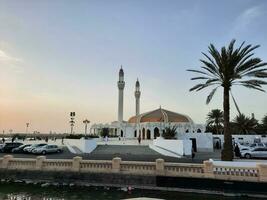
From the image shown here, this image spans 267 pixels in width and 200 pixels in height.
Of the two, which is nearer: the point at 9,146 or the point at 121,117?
the point at 9,146

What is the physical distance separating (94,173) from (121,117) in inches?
2193

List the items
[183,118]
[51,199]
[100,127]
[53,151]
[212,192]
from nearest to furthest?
1. [51,199]
2. [212,192]
3. [53,151]
4. [183,118]
5. [100,127]

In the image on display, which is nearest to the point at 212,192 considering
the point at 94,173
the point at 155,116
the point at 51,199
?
the point at 94,173

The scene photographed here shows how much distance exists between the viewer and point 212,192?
1884 cm

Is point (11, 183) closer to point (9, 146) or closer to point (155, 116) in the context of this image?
point (9, 146)

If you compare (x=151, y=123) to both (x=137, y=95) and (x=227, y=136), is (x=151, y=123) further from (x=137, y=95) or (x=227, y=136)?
(x=227, y=136)

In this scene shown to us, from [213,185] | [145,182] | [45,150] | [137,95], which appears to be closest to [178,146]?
[45,150]

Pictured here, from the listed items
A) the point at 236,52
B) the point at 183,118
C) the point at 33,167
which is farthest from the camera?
the point at 183,118

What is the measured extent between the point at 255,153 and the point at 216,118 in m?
40.5

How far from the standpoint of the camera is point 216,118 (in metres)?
75.2

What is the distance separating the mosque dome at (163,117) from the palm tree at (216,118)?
4.77 metres

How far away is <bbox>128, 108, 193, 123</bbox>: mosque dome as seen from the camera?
74.7 metres

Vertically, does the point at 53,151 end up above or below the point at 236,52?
below

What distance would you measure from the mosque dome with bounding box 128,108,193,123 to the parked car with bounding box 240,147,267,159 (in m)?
38.1
